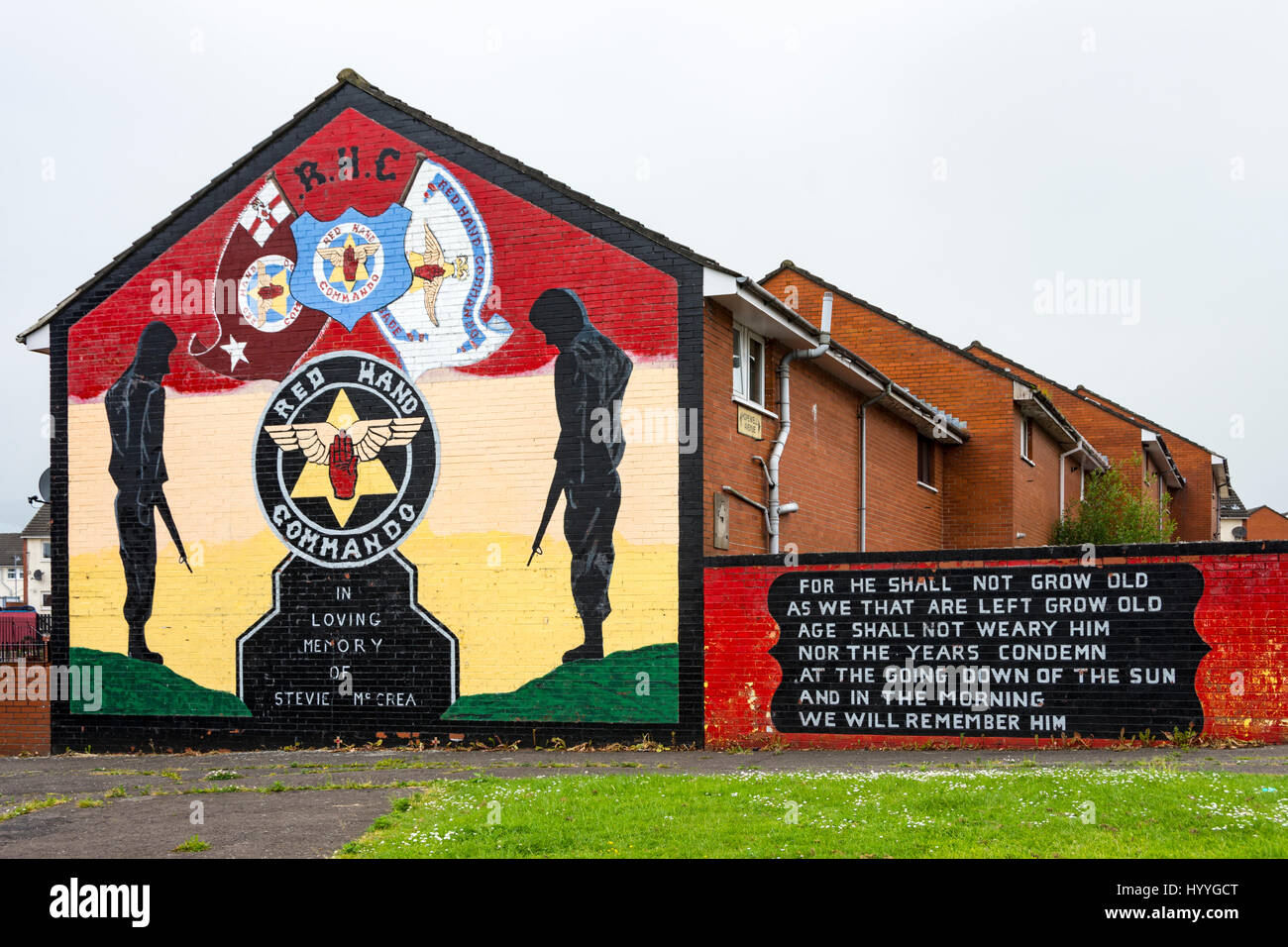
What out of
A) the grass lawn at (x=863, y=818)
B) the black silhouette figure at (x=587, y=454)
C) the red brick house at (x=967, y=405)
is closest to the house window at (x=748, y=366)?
the black silhouette figure at (x=587, y=454)

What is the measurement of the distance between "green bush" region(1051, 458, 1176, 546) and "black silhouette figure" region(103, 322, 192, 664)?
66.2ft

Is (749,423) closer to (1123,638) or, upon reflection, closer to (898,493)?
(1123,638)

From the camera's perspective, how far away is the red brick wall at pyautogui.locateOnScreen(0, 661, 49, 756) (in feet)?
54.6

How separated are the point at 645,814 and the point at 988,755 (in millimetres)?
4955

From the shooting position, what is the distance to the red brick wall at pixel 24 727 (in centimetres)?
1664

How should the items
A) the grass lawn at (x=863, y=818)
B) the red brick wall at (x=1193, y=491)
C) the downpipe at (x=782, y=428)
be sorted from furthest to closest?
1. the red brick wall at (x=1193, y=491)
2. the downpipe at (x=782, y=428)
3. the grass lawn at (x=863, y=818)

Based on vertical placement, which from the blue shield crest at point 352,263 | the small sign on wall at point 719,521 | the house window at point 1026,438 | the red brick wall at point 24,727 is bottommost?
the red brick wall at point 24,727

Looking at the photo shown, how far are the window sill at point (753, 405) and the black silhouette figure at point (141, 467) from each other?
293 inches

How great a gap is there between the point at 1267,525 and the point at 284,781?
86.1 m

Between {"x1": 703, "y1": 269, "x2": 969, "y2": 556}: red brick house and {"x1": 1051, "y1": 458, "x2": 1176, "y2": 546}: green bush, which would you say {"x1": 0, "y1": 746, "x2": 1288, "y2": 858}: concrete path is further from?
{"x1": 1051, "y1": 458, "x2": 1176, "y2": 546}: green bush

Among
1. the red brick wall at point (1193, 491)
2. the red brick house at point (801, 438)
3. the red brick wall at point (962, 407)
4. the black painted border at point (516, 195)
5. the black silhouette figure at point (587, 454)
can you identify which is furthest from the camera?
the red brick wall at point (1193, 491)

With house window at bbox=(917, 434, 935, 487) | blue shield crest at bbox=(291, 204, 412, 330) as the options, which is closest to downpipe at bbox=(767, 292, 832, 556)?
blue shield crest at bbox=(291, 204, 412, 330)

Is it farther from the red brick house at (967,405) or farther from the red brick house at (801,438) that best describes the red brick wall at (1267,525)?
the red brick house at (801,438)
